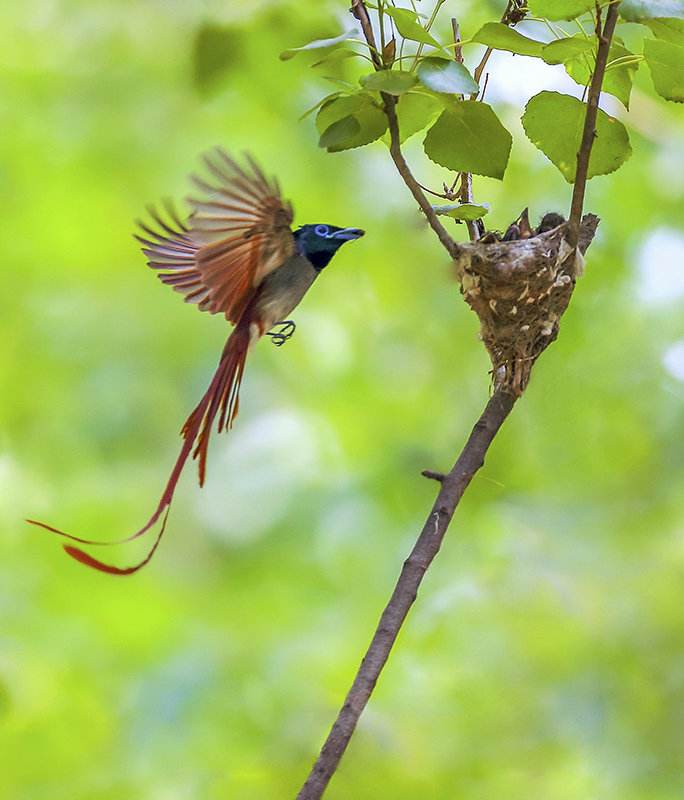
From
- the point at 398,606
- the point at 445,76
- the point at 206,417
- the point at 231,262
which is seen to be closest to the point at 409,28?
the point at 445,76

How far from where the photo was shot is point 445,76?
75cm

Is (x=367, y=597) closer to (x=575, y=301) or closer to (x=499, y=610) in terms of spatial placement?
(x=499, y=610)

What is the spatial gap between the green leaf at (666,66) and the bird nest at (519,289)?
0.75 feet

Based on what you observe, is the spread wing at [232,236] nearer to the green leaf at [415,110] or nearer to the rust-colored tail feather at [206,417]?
the rust-colored tail feather at [206,417]

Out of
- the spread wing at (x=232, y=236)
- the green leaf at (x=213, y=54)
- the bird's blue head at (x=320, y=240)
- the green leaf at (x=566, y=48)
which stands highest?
the green leaf at (x=213, y=54)

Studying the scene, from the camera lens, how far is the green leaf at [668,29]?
76cm

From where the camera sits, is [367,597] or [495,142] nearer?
[495,142]

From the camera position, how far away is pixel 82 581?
155 centimetres

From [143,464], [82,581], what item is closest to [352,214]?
[143,464]

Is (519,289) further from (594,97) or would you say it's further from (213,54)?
(213,54)

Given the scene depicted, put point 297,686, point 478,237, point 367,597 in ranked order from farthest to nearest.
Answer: point 367,597, point 297,686, point 478,237

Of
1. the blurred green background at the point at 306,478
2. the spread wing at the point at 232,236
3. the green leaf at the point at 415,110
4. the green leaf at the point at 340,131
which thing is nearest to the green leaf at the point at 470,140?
the green leaf at the point at 415,110

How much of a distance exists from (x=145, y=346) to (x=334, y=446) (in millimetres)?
421

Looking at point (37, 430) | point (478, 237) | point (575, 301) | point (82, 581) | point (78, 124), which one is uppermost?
point (575, 301)
